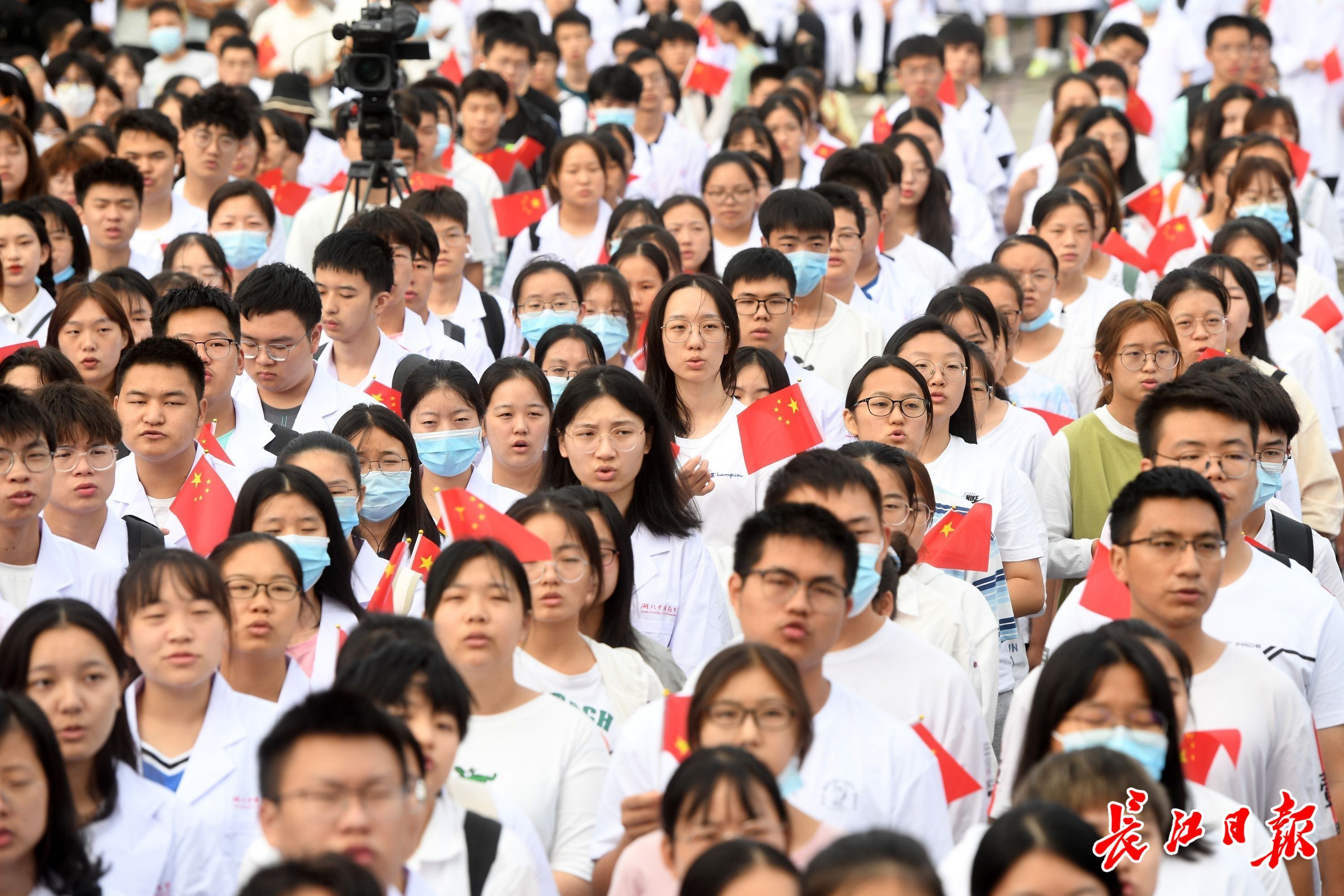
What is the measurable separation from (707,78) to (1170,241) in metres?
5.22

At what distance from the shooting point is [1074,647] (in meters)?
3.73

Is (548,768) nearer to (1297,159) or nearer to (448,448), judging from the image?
(448,448)

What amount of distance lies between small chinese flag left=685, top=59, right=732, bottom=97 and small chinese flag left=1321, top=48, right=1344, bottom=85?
4667mm

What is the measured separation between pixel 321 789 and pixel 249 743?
3.19 ft

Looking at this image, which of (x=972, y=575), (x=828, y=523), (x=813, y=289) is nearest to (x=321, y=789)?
(x=828, y=523)

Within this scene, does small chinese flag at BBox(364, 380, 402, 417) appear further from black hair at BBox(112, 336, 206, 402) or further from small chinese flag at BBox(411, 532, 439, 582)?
small chinese flag at BBox(411, 532, 439, 582)

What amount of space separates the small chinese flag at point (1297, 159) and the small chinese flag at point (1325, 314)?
186cm

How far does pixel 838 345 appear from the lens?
7.55 metres

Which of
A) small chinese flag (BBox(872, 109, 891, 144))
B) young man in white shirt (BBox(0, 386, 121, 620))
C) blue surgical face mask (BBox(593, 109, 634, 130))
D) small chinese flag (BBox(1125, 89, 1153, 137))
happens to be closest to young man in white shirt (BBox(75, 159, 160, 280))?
young man in white shirt (BBox(0, 386, 121, 620))

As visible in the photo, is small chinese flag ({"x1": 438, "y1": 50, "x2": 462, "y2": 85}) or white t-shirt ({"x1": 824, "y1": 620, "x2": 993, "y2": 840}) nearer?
→ white t-shirt ({"x1": 824, "y1": 620, "x2": 993, "y2": 840})

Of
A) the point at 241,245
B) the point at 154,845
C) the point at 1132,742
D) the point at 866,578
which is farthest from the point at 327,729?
the point at 241,245

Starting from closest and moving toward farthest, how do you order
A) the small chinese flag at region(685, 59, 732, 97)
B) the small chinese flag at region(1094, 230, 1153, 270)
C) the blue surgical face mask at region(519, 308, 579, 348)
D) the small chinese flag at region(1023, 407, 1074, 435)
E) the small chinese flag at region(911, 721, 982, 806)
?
the small chinese flag at region(911, 721, 982, 806)
the small chinese flag at region(1023, 407, 1074, 435)
the blue surgical face mask at region(519, 308, 579, 348)
the small chinese flag at region(1094, 230, 1153, 270)
the small chinese flag at region(685, 59, 732, 97)

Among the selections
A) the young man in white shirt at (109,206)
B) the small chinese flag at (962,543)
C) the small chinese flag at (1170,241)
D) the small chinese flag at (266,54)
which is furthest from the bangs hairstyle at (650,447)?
the small chinese flag at (266,54)

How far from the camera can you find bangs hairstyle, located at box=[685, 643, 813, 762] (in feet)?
12.0
